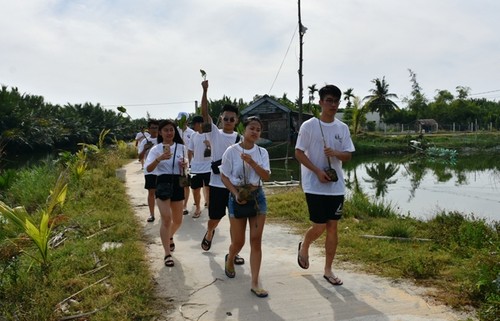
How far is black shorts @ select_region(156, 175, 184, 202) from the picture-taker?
16.4 feet

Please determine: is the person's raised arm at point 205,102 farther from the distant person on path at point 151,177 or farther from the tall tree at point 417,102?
the tall tree at point 417,102

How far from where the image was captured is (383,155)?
33656 millimetres

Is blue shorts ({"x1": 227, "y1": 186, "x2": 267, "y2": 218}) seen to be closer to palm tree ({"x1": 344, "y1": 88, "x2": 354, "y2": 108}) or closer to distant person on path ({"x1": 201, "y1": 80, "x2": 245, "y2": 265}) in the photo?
distant person on path ({"x1": 201, "y1": 80, "x2": 245, "y2": 265})

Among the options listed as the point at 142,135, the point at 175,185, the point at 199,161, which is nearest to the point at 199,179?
the point at 199,161

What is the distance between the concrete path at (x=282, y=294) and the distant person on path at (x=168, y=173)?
1.21 ft

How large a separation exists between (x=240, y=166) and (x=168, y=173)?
1.42m

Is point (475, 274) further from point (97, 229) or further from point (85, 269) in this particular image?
point (97, 229)

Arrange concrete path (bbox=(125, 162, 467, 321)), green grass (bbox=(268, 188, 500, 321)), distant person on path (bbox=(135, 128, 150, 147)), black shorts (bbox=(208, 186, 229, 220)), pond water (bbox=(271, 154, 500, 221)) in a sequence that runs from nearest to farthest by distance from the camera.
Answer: concrete path (bbox=(125, 162, 467, 321))
green grass (bbox=(268, 188, 500, 321))
black shorts (bbox=(208, 186, 229, 220))
distant person on path (bbox=(135, 128, 150, 147))
pond water (bbox=(271, 154, 500, 221))

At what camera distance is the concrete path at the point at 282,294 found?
3.50 metres

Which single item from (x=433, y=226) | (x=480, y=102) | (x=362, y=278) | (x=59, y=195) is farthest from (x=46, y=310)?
(x=480, y=102)

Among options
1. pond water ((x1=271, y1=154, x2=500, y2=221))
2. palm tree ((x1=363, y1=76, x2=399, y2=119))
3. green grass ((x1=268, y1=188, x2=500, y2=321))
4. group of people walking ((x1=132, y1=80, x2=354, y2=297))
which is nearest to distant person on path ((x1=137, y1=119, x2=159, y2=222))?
group of people walking ((x1=132, y1=80, x2=354, y2=297))

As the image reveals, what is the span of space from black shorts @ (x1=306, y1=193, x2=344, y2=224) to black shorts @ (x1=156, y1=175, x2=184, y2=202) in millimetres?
1750

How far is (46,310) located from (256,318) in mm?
1666

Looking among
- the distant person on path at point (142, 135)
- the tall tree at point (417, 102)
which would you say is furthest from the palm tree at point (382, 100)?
the distant person on path at point (142, 135)
